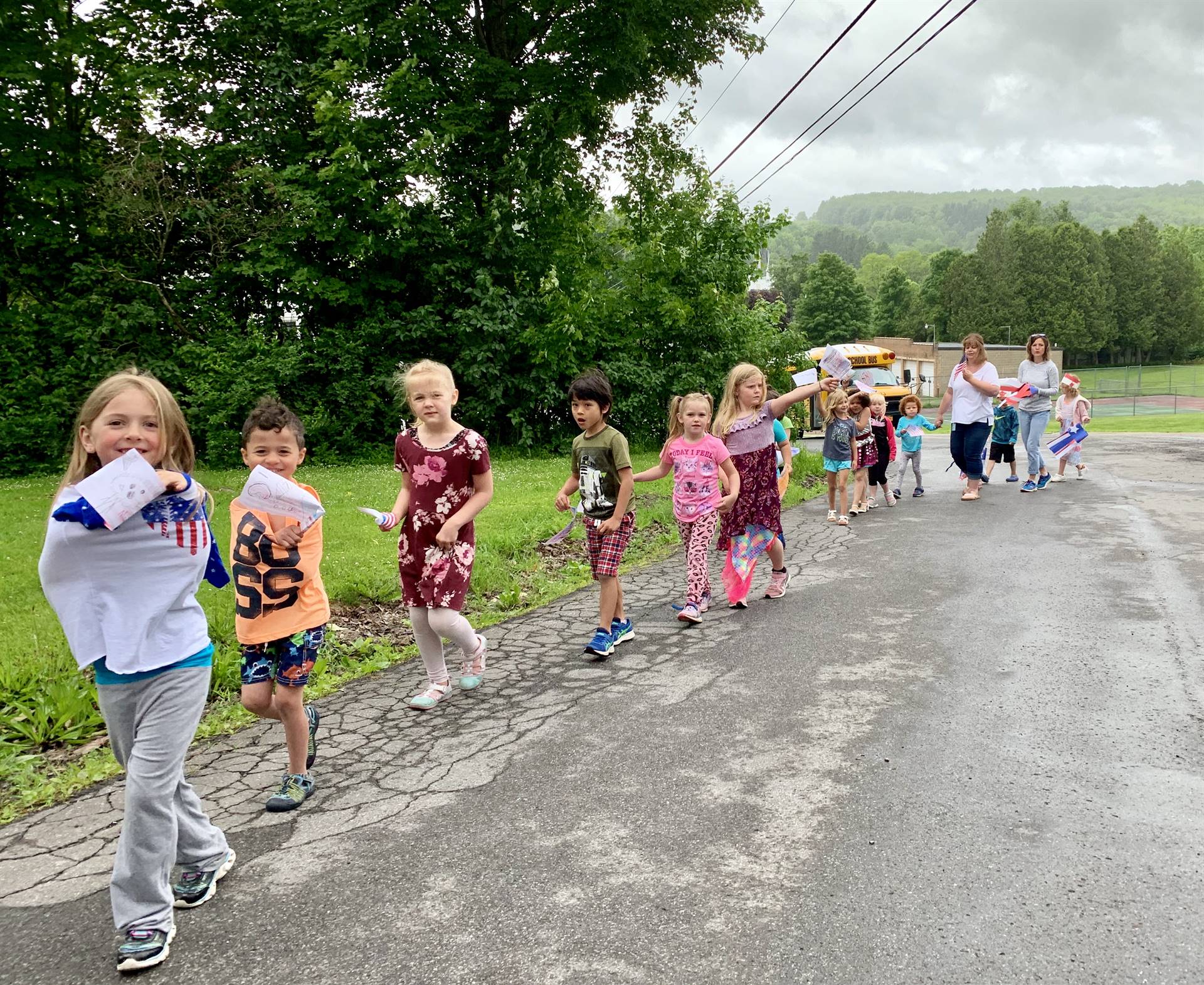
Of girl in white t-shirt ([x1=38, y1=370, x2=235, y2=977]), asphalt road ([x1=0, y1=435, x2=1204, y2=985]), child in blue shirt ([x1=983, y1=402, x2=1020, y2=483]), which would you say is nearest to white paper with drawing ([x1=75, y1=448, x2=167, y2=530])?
girl in white t-shirt ([x1=38, y1=370, x2=235, y2=977])

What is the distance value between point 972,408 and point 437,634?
8.66m

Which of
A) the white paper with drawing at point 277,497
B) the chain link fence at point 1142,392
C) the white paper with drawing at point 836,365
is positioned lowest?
the chain link fence at point 1142,392

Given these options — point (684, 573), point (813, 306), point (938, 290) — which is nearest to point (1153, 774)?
point (684, 573)

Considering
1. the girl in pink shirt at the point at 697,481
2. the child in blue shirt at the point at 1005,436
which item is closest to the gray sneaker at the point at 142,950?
the girl in pink shirt at the point at 697,481

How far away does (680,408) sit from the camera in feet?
21.7

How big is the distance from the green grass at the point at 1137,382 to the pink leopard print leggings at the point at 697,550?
5207 cm

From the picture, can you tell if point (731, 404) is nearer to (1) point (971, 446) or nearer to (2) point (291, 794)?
(2) point (291, 794)

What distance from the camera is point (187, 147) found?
55.9 feet

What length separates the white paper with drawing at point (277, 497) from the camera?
3311 mm

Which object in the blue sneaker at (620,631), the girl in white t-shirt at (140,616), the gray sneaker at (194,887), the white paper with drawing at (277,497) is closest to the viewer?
the girl in white t-shirt at (140,616)

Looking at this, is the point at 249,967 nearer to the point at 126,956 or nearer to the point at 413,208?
the point at 126,956

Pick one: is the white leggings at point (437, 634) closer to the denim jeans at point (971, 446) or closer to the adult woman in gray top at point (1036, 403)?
the denim jeans at point (971, 446)

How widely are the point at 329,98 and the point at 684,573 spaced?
1235 cm

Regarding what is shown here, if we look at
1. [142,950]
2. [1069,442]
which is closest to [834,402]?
[1069,442]
